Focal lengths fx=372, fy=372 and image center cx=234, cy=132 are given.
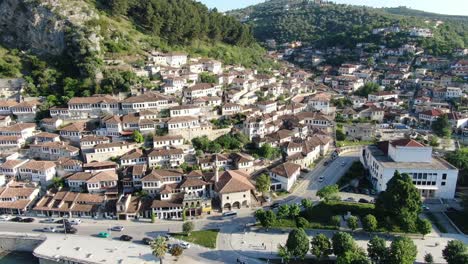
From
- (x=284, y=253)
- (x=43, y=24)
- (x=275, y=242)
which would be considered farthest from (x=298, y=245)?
(x=43, y=24)

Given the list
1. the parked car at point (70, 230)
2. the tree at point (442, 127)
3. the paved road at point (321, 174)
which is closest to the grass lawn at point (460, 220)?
the paved road at point (321, 174)

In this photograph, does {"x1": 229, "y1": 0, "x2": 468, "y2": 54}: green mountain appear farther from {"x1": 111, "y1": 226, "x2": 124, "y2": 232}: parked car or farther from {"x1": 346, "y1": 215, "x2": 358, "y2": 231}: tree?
{"x1": 111, "y1": 226, "x2": 124, "y2": 232}: parked car

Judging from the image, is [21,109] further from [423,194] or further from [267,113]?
[423,194]

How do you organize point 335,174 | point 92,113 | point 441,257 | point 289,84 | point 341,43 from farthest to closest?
point 341,43
point 289,84
point 92,113
point 335,174
point 441,257

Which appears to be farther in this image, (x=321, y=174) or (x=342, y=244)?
(x=321, y=174)

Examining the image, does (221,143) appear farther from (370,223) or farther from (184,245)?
(370,223)

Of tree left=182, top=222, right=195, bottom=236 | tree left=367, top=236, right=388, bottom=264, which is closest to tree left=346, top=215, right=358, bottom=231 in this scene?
tree left=367, top=236, right=388, bottom=264

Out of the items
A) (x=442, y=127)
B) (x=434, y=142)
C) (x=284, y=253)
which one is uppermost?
(x=442, y=127)

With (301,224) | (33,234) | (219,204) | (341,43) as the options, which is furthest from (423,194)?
(341,43)
